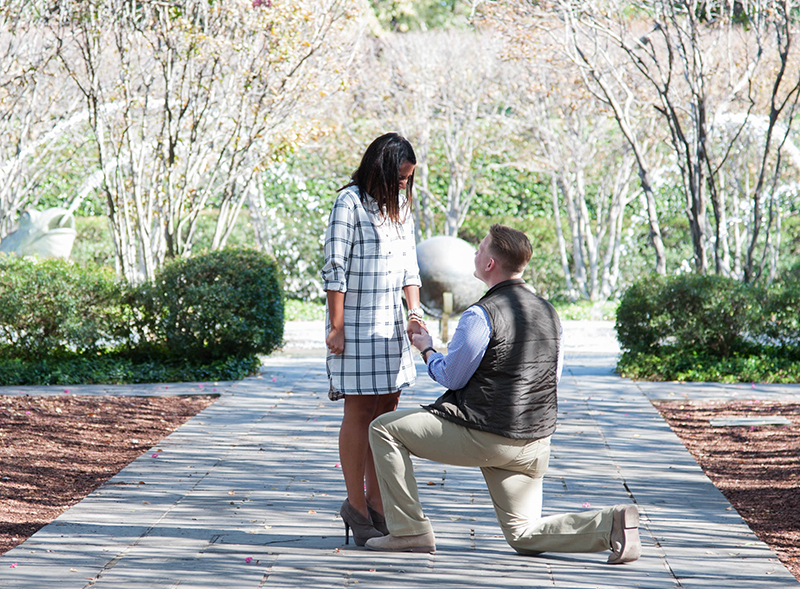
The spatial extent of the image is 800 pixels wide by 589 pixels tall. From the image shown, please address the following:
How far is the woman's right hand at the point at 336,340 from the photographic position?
3.75 meters

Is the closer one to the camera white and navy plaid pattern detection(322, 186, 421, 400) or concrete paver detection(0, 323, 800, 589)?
concrete paver detection(0, 323, 800, 589)

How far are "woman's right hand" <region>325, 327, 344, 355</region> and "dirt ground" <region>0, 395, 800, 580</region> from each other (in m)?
1.72

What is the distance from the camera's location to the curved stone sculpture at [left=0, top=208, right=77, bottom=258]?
593 inches

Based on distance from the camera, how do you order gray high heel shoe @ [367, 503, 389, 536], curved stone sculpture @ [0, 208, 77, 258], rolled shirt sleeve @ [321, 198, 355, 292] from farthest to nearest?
curved stone sculpture @ [0, 208, 77, 258]
gray high heel shoe @ [367, 503, 389, 536]
rolled shirt sleeve @ [321, 198, 355, 292]

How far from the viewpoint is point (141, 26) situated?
9.85m

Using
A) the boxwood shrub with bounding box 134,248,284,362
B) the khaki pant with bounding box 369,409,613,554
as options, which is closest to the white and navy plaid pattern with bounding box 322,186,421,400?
the khaki pant with bounding box 369,409,613,554

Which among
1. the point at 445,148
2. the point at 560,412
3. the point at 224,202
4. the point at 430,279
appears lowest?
the point at 560,412

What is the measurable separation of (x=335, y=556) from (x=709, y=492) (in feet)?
7.46

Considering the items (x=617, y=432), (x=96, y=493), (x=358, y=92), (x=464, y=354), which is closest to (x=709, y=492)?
(x=617, y=432)

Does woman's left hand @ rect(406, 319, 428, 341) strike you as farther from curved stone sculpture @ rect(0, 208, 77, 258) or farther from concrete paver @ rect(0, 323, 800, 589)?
curved stone sculpture @ rect(0, 208, 77, 258)

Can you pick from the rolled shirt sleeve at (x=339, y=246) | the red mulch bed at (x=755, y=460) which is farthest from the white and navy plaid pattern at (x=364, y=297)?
the red mulch bed at (x=755, y=460)

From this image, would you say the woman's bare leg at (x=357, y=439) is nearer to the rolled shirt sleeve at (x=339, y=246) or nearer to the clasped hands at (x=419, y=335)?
the clasped hands at (x=419, y=335)

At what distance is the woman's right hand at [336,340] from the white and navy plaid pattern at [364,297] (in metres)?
0.03

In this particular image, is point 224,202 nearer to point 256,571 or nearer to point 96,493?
point 96,493
